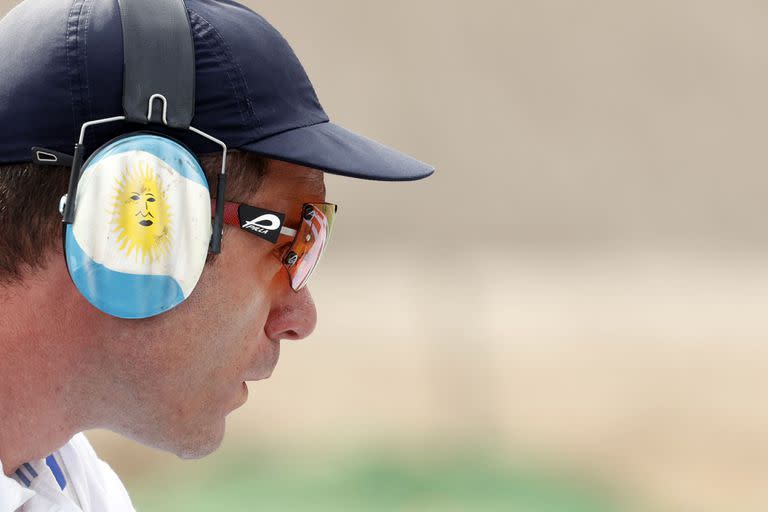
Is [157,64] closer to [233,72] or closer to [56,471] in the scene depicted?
[233,72]

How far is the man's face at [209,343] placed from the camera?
4.86 ft

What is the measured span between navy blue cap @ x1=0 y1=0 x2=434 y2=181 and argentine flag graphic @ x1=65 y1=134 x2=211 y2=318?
5cm

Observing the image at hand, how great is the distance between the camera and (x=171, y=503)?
6.56 m

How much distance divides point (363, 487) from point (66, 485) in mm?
5195

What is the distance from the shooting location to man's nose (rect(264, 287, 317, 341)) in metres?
1.70

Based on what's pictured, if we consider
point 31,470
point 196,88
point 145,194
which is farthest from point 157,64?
point 31,470

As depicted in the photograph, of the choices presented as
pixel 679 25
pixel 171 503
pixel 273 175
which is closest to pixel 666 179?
pixel 679 25

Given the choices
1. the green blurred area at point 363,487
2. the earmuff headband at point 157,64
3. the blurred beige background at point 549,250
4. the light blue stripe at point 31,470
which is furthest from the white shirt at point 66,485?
the blurred beige background at point 549,250

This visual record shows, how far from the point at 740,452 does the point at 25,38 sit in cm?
725

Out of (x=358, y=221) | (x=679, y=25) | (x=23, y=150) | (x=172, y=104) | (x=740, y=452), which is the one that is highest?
(x=172, y=104)

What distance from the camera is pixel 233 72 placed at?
57.0 inches

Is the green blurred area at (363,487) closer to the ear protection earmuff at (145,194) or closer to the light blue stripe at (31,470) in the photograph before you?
the light blue stripe at (31,470)

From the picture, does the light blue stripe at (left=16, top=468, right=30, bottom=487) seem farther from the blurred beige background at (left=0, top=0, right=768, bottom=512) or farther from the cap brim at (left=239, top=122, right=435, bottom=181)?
the blurred beige background at (left=0, top=0, right=768, bottom=512)

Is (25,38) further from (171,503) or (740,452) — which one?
(740,452)
